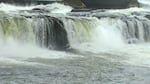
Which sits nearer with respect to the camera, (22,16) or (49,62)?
(49,62)

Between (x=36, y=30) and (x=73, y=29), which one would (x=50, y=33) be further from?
(x=73, y=29)

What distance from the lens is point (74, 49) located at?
849 inches

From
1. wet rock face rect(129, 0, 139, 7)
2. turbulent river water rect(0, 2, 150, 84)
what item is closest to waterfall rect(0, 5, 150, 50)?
turbulent river water rect(0, 2, 150, 84)

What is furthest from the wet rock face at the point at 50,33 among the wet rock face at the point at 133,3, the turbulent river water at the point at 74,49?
the wet rock face at the point at 133,3

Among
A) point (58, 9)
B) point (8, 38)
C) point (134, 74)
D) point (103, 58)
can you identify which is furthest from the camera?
point (58, 9)

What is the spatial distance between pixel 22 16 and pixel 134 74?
26.9ft

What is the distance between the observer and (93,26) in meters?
24.5

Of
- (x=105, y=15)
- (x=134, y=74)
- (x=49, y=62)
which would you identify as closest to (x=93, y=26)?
(x=105, y=15)

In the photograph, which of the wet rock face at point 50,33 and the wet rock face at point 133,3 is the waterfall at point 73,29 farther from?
the wet rock face at point 133,3

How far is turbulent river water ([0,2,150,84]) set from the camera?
15070 millimetres

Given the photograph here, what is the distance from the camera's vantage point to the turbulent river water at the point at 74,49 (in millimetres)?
15070

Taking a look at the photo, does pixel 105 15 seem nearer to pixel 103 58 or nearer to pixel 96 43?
pixel 96 43

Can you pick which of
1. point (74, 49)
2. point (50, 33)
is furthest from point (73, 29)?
point (74, 49)

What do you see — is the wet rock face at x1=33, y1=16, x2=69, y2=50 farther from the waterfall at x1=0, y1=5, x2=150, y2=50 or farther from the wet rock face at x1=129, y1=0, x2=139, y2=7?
the wet rock face at x1=129, y1=0, x2=139, y2=7
